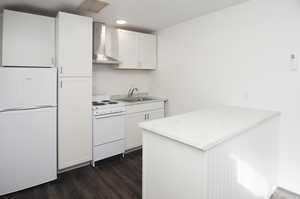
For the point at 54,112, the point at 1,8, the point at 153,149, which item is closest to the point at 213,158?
the point at 153,149

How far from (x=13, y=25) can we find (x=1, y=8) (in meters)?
0.40

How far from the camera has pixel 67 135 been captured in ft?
8.51

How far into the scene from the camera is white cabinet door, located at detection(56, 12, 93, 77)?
2486 millimetres

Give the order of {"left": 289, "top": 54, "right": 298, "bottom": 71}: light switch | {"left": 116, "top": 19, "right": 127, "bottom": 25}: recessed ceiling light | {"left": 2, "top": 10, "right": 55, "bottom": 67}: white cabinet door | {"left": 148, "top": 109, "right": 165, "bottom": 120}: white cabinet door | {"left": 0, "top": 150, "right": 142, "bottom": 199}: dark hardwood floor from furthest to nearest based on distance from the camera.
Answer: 1. {"left": 148, "top": 109, "right": 165, "bottom": 120}: white cabinet door
2. {"left": 116, "top": 19, "right": 127, "bottom": 25}: recessed ceiling light
3. {"left": 2, "top": 10, "right": 55, "bottom": 67}: white cabinet door
4. {"left": 0, "top": 150, "right": 142, "bottom": 199}: dark hardwood floor
5. {"left": 289, "top": 54, "right": 298, "bottom": 71}: light switch

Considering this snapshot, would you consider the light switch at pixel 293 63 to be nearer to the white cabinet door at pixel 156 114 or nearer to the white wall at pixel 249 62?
the white wall at pixel 249 62

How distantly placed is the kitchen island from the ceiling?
164 cm

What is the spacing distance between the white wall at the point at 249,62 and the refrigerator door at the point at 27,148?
223 centimetres

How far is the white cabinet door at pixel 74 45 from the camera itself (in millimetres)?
2486

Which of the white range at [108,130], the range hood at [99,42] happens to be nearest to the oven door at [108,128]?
the white range at [108,130]

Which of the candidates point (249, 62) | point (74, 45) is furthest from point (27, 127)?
→ point (249, 62)

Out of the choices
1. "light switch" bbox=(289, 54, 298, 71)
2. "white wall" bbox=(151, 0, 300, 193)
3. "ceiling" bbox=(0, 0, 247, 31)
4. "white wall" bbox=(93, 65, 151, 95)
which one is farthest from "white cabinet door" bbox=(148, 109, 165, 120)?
"light switch" bbox=(289, 54, 298, 71)

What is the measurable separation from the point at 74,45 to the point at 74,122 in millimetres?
1101

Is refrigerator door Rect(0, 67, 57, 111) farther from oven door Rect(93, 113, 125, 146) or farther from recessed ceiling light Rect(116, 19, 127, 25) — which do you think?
recessed ceiling light Rect(116, 19, 127, 25)

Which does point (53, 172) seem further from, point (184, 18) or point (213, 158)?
point (184, 18)
